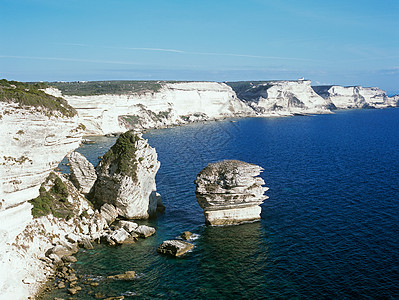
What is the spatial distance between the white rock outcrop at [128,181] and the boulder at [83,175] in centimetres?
90

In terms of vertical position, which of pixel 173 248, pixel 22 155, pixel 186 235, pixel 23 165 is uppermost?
pixel 22 155

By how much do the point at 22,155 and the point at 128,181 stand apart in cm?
1499

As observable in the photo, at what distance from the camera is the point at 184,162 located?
2805 inches

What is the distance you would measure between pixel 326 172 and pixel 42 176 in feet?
150

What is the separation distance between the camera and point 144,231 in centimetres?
3691

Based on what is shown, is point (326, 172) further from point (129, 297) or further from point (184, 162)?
point (129, 297)

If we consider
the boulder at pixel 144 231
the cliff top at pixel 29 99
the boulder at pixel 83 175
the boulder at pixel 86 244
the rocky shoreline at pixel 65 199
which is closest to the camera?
the rocky shoreline at pixel 65 199

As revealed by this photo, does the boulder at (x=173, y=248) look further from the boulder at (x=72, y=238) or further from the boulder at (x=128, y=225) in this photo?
the boulder at (x=72, y=238)

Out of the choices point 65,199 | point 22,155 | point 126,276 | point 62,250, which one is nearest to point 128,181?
point 65,199

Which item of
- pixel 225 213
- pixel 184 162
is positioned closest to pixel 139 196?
pixel 225 213

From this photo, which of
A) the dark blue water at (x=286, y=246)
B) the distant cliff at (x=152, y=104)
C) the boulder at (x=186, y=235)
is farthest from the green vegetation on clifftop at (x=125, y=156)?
the distant cliff at (x=152, y=104)

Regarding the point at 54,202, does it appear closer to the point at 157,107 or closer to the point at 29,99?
the point at 29,99

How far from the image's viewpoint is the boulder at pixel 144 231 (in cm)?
3674

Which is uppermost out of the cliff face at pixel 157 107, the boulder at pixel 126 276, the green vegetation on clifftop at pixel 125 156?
the cliff face at pixel 157 107
